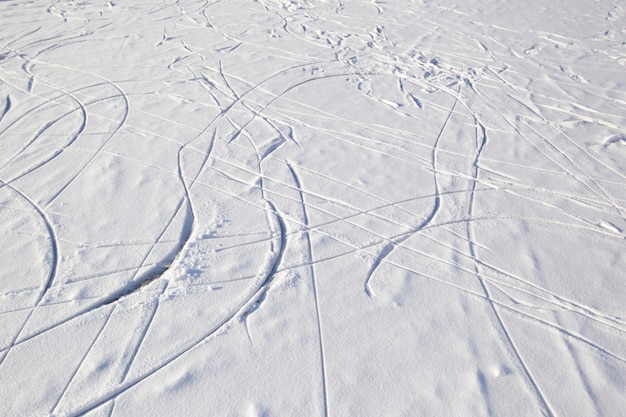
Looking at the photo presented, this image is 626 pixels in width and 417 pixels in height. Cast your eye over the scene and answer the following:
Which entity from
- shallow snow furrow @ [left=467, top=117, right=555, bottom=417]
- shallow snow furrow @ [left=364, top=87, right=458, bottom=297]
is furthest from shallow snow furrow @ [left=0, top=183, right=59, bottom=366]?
shallow snow furrow @ [left=467, top=117, right=555, bottom=417]

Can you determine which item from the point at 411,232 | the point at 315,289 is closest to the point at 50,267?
the point at 315,289

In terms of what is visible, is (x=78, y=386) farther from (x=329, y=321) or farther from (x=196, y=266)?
(x=329, y=321)

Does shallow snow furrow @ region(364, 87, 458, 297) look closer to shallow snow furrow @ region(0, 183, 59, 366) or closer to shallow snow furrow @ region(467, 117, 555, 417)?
shallow snow furrow @ region(467, 117, 555, 417)

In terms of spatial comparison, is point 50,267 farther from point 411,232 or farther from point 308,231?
point 411,232

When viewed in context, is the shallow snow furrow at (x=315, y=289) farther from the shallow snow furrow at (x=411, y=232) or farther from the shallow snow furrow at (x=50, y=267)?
the shallow snow furrow at (x=50, y=267)

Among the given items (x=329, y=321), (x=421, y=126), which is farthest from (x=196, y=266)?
(x=421, y=126)

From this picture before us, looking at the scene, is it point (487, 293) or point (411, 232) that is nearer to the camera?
point (487, 293)

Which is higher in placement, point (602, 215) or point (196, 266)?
point (602, 215)

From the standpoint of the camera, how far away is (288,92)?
17.3 ft

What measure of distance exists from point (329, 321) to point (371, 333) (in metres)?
0.26

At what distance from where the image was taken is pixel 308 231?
3.41 meters

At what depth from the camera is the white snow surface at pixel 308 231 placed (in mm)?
2441

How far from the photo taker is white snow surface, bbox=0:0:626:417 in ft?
8.01

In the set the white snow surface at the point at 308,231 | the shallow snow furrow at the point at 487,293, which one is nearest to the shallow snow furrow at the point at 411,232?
the white snow surface at the point at 308,231
